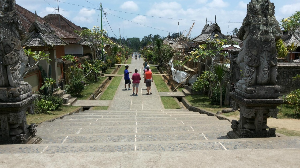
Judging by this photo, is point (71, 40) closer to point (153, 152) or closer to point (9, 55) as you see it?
point (9, 55)

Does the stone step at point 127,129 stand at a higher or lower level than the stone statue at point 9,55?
lower

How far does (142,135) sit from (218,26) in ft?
35.4

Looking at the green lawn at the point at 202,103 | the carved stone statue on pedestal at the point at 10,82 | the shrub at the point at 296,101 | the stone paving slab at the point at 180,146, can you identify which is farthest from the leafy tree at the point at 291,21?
the carved stone statue on pedestal at the point at 10,82

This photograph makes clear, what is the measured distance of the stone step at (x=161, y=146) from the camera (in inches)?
171

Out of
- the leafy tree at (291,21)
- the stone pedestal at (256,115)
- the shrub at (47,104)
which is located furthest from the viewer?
the leafy tree at (291,21)

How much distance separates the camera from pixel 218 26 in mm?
14938

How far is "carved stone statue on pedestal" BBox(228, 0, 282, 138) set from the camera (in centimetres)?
494

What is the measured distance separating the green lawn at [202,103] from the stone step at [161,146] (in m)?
6.29

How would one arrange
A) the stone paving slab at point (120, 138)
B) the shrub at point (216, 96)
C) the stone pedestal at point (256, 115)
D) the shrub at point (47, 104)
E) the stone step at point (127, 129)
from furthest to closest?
the shrub at point (216, 96)
the shrub at point (47, 104)
the stone step at point (127, 129)
the stone paving slab at point (120, 138)
the stone pedestal at point (256, 115)

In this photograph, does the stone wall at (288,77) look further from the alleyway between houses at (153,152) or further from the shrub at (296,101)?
the alleyway between houses at (153,152)

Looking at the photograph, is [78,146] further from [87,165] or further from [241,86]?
[241,86]

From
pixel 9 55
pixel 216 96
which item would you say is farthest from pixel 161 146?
pixel 216 96

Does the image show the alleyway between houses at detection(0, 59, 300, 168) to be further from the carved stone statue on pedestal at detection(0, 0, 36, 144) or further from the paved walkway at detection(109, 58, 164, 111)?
the paved walkway at detection(109, 58, 164, 111)

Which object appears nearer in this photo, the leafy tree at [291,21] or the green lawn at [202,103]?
the green lawn at [202,103]
